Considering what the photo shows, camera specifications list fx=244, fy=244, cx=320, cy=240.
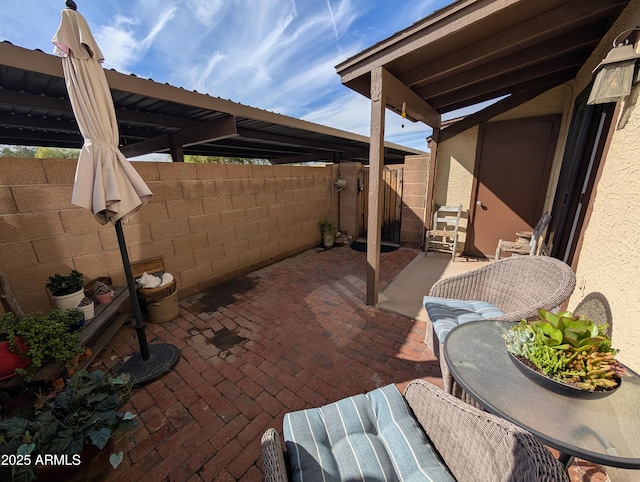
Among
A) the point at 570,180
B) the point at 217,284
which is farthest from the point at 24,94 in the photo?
the point at 570,180

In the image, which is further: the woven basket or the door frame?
the woven basket

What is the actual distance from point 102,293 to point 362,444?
2822 millimetres

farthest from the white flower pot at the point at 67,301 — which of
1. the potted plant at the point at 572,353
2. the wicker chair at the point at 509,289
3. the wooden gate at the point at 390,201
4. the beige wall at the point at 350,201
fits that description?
the wooden gate at the point at 390,201

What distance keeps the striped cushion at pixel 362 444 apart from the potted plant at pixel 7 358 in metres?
1.83

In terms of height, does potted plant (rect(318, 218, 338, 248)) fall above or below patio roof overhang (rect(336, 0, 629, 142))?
below

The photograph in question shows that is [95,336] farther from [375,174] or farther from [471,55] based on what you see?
[471,55]

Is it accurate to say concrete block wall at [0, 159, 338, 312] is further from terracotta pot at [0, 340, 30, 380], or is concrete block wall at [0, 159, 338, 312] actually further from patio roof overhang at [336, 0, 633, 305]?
patio roof overhang at [336, 0, 633, 305]

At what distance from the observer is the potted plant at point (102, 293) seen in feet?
8.20

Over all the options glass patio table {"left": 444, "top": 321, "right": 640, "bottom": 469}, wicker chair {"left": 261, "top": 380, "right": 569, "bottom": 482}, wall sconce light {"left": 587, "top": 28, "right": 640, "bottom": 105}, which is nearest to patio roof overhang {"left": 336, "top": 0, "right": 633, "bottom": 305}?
wall sconce light {"left": 587, "top": 28, "right": 640, "bottom": 105}

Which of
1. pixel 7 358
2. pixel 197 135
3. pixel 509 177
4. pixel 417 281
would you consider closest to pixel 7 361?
pixel 7 358

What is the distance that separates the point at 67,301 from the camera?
212 centimetres

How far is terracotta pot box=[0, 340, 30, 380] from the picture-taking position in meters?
1.55

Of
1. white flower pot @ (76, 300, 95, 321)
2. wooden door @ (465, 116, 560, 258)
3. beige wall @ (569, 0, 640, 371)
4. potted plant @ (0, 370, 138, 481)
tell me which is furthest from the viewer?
wooden door @ (465, 116, 560, 258)

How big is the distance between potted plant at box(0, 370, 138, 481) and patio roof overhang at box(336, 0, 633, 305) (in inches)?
104
